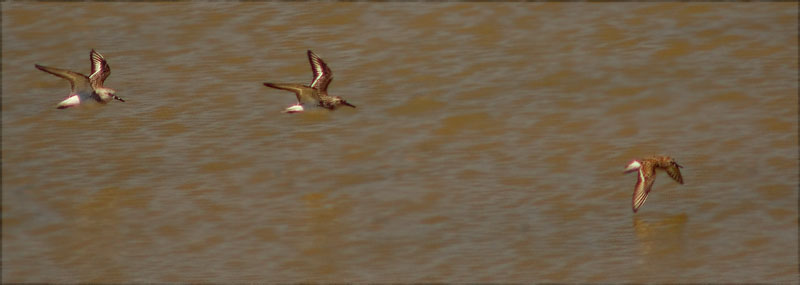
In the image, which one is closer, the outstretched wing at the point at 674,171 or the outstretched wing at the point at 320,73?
the outstretched wing at the point at 320,73

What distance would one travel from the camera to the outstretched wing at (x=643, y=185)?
18.6 m

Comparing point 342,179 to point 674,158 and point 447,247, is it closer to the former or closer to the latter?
point 447,247

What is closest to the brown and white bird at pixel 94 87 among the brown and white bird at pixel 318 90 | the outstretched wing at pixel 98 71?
the outstretched wing at pixel 98 71

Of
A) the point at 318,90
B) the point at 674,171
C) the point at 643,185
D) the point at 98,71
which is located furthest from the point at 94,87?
the point at 674,171

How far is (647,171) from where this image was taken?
19.0 metres

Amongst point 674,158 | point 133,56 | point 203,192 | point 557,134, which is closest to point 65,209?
point 203,192

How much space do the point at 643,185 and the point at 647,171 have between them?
337 millimetres

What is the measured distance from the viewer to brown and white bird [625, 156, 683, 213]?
1864 cm

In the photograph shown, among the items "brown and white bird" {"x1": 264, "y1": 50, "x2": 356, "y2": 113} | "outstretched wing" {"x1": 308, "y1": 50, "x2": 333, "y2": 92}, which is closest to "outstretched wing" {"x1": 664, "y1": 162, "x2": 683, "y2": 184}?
"brown and white bird" {"x1": 264, "y1": 50, "x2": 356, "y2": 113}

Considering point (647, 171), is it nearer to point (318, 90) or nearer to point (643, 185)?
point (643, 185)

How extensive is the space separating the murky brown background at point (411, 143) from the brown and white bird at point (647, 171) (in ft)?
1.18

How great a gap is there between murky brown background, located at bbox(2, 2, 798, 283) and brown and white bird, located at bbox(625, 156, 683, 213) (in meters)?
0.36

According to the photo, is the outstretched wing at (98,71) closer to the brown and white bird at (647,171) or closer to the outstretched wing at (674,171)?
the brown and white bird at (647,171)

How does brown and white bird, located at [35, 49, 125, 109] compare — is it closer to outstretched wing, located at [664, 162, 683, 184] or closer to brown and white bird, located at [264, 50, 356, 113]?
brown and white bird, located at [264, 50, 356, 113]
